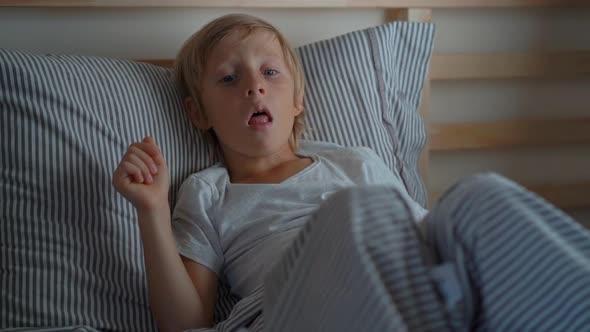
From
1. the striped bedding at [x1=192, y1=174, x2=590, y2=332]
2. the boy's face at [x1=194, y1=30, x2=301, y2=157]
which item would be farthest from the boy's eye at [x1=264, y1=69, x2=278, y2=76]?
the striped bedding at [x1=192, y1=174, x2=590, y2=332]

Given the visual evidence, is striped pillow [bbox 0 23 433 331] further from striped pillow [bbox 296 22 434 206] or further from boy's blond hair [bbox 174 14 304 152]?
striped pillow [bbox 296 22 434 206]

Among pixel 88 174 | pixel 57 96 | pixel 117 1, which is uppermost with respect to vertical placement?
pixel 117 1

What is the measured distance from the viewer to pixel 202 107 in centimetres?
125

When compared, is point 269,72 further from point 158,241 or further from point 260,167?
point 158,241

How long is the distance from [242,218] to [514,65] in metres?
0.91

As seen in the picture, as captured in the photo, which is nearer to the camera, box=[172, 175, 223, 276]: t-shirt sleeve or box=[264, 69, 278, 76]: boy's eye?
box=[172, 175, 223, 276]: t-shirt sleeve

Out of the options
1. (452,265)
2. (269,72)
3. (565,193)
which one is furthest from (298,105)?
(565,193)

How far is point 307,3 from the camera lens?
1.52m

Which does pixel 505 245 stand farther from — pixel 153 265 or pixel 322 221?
pixel 153 265

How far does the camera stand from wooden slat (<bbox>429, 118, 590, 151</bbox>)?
1701 mm

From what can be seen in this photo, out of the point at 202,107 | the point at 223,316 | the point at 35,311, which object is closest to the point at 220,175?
→ the point at 202,107

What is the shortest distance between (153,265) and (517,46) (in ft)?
3.89

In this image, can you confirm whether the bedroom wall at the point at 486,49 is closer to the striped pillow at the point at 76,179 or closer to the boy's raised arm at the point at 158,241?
the striped pillow at the point at 76,179

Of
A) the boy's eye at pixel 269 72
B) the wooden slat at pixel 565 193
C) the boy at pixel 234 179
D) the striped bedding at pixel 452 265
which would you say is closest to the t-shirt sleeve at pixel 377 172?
the boy at pixel 234 179
